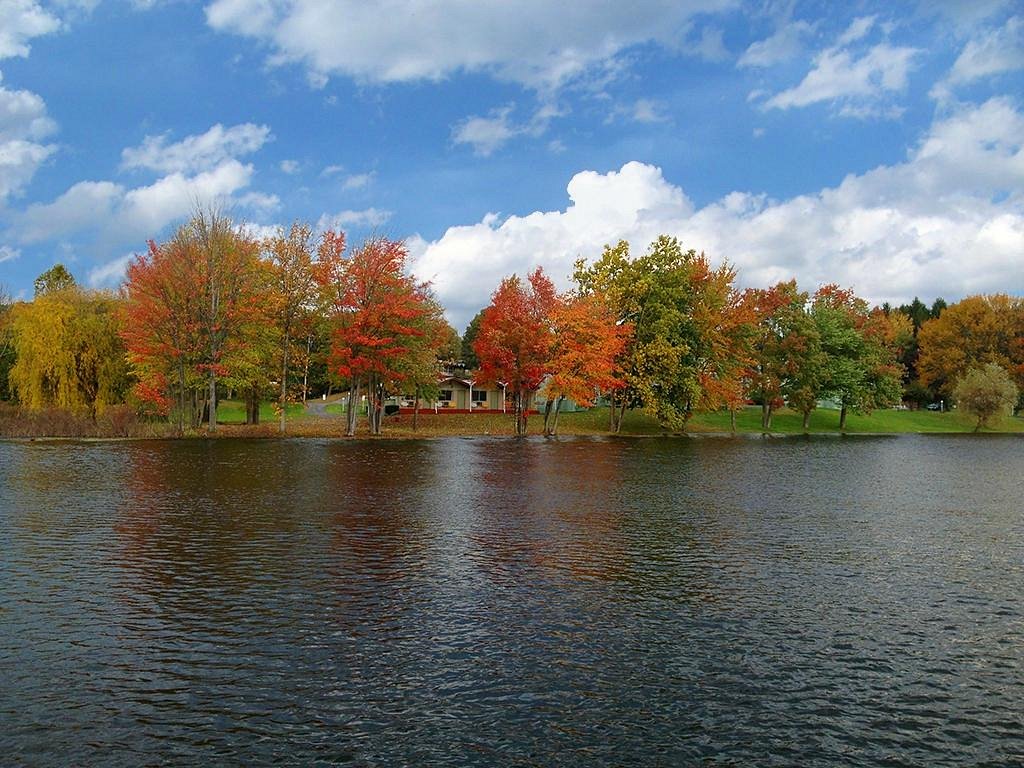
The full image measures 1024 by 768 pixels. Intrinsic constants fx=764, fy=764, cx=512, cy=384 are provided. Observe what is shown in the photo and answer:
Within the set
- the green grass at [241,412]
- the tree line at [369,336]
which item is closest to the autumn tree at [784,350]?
the tree line at [369,336]

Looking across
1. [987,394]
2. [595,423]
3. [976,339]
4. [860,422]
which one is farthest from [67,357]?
[976,339]

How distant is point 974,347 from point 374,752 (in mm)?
127255

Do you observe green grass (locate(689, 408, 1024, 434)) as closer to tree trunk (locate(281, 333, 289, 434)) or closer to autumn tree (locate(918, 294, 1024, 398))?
autumn tree (locate(918, 294, 1024, 398))


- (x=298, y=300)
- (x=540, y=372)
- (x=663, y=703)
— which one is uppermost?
(x=298, y=300)

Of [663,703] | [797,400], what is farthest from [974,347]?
[663,703]

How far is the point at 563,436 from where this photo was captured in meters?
71.9

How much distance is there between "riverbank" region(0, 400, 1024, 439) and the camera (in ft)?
182

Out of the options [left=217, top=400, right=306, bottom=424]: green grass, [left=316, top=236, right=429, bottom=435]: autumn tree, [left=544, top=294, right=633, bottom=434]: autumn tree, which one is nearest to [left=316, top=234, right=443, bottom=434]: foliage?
[left=316, top=236, right=429, bottom=435]: autumn tree

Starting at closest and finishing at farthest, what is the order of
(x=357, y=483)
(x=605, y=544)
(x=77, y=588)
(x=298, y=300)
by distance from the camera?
(x=77, y=588)
(x=605, y=544)
(x=357, y=483)
(x=298, y=300)

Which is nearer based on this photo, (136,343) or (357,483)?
(357,483)

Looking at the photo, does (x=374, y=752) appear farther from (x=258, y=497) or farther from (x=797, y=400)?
(x=797, y=400)

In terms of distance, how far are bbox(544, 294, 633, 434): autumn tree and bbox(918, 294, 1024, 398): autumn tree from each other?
7070 cm

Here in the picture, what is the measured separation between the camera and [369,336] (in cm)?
5909

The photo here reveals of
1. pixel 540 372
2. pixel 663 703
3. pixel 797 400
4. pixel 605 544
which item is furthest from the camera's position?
pixel 797 400
